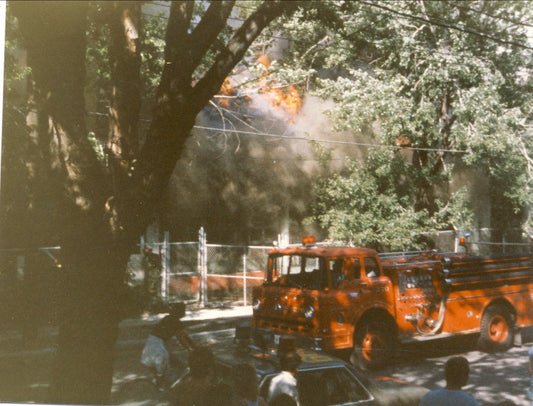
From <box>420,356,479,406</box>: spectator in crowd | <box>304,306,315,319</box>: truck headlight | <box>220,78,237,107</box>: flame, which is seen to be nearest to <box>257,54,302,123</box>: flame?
<box>220,78,237,107</box>: flame

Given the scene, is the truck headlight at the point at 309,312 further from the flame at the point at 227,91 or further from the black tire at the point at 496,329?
the flame at the point at 227,91

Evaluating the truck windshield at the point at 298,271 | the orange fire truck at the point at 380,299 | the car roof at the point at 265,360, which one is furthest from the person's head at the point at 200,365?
the truck windshield at the point at 298,271

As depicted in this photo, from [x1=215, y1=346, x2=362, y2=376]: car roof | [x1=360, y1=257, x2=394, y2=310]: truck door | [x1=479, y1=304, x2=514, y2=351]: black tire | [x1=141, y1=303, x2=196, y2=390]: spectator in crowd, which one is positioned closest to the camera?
[x1=215, y1=346, x2=362, y2=376]: car roof

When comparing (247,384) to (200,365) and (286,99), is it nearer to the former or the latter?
(200,365)

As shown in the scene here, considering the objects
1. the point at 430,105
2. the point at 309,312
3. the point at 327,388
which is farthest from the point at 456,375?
the point at 430,105

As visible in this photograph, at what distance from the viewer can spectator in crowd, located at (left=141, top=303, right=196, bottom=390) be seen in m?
5.67

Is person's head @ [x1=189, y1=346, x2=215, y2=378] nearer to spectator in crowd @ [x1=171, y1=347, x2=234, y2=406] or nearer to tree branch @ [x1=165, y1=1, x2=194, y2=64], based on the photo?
A: spectator in crowd @ [x1=171, y1=347, x2=234, y2=406]

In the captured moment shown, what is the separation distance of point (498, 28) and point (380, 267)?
8095 mm

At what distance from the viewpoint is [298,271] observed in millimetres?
8898

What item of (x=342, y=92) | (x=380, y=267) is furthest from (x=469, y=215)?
(x=380, y=267)

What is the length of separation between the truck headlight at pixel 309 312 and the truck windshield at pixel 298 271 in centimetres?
38

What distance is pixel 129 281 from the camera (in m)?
15.1

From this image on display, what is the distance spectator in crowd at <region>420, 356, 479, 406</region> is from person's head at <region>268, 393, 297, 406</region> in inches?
49.8

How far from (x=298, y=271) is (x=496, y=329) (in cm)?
411
